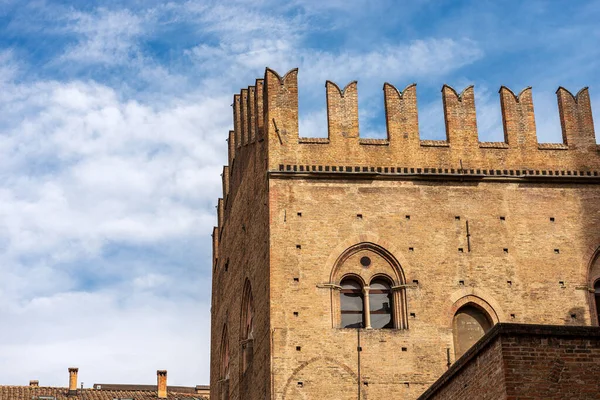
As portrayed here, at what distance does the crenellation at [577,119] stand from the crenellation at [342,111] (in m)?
4.22

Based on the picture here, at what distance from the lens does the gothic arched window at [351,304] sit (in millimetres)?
21191

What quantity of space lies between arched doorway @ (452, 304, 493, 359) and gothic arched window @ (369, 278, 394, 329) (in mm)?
1227

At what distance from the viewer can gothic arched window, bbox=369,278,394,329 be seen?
21.3 metres

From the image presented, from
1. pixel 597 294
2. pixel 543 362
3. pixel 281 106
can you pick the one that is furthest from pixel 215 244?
pixel 543 362

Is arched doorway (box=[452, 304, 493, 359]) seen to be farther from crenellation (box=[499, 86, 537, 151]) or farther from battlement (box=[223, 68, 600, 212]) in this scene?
crenellation (box=[499, 86, 537, 151])

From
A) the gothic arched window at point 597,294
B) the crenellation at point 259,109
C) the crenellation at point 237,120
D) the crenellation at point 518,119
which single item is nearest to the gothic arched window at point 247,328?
the crenellation at point 259,109

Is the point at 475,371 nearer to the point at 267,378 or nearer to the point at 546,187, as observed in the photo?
the point at 267,378

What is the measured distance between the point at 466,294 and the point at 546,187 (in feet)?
9.37

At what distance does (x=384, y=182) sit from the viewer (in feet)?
72.6

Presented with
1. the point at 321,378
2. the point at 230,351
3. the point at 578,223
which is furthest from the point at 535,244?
the point at 230,351

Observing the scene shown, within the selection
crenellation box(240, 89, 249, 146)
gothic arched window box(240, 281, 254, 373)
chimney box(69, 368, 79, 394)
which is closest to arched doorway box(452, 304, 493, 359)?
gothic arched window box(240, 281, 254, 373)

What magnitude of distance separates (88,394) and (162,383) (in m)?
2.62

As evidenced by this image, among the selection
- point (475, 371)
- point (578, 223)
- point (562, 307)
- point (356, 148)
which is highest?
point (356, 148)

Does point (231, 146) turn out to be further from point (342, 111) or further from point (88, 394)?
point (88, 394)
